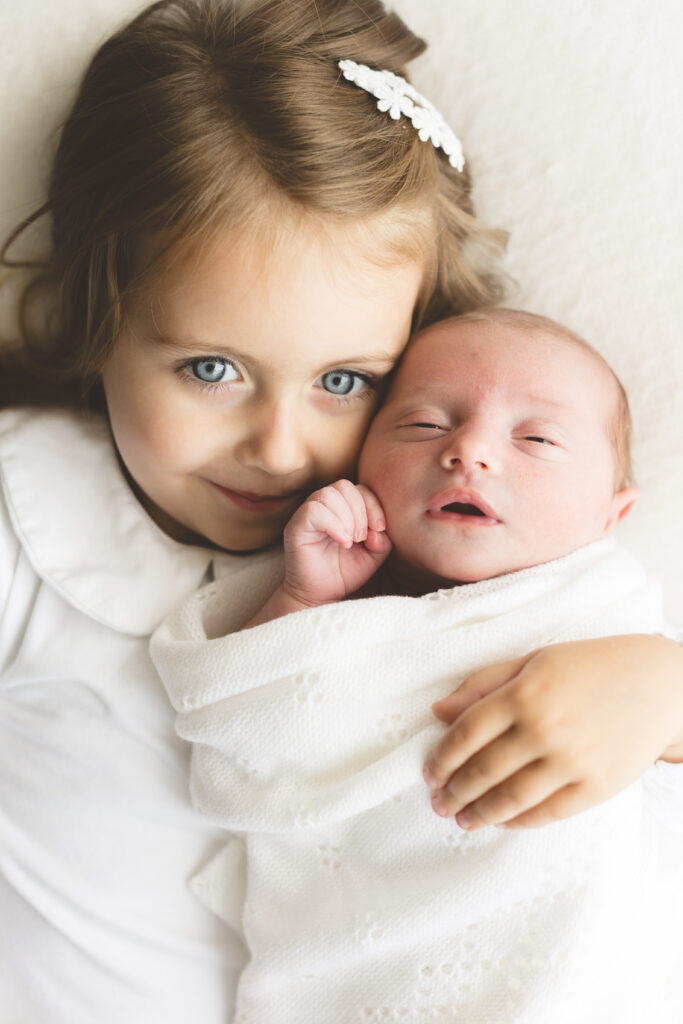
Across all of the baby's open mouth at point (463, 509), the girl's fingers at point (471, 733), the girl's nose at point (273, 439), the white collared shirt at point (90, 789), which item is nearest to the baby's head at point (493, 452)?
the baby's open mouth at point (463, 509)

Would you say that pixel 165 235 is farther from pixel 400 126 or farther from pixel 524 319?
pixel 524 319

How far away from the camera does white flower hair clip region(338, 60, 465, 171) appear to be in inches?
44.7

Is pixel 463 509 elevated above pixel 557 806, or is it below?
above

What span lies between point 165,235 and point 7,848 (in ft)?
2.66

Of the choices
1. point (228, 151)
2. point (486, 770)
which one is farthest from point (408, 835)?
point (228, 151)

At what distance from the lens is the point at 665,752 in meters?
1.10

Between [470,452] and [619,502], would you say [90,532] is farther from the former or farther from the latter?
[619,502]

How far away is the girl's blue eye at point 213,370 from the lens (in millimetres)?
1133

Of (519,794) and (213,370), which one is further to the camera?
(213,370)

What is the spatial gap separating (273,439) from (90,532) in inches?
12.4

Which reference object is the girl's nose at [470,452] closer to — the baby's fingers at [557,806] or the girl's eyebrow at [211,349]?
the girl's eyebrow at [211,349]

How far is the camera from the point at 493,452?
1.11m

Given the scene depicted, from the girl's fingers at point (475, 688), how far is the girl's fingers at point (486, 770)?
60 mm

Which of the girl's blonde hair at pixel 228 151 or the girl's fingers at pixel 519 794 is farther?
the girl's blonde hair at pixel 228 151
